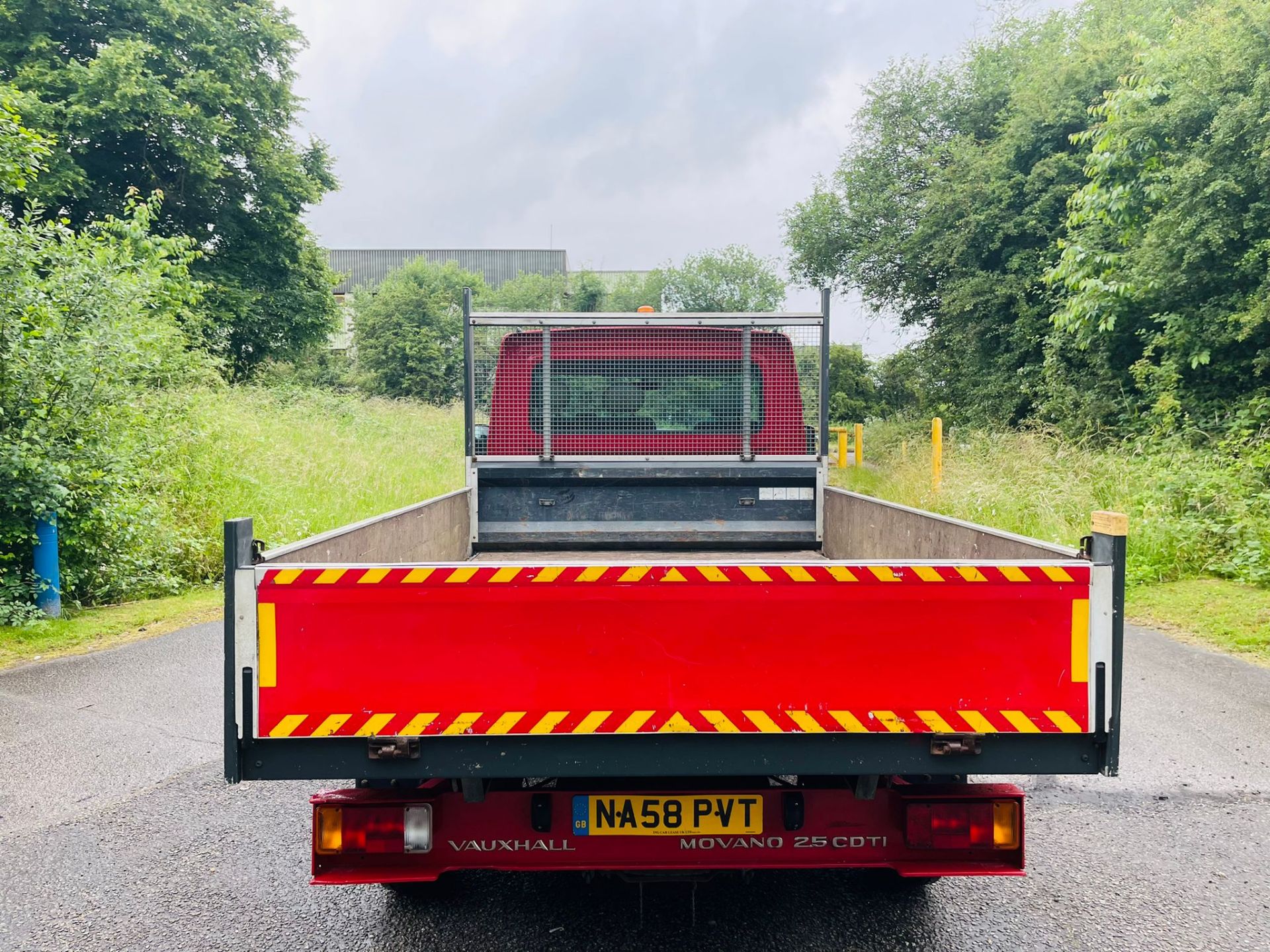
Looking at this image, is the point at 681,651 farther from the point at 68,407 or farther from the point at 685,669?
the point at 68,407

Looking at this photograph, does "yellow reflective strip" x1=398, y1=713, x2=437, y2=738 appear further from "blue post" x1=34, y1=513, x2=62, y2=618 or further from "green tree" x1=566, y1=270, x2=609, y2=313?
"green tree" x1=566, y1=270, x2=609, y2=313

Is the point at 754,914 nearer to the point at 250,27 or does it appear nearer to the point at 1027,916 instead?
the point at 1027,916

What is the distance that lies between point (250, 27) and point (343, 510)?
1620cm

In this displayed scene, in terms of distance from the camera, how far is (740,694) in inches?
90.3

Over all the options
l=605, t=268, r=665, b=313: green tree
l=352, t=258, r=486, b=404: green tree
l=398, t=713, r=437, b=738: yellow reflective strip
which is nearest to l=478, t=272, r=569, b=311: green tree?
l=605, t=268, r=665, b=313: green tree

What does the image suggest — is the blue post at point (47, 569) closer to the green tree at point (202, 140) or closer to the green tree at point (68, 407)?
the green tree at point (68, 407)

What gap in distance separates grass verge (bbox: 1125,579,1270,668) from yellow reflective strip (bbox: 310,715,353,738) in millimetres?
6059

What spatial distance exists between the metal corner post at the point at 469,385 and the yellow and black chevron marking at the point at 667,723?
3.76m

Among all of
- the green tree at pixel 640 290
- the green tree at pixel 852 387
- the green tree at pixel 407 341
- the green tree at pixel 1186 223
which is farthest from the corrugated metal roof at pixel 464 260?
the green tree at pixel 1186 223

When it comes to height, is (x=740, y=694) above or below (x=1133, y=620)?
above

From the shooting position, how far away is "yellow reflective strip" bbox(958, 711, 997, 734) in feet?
7.52

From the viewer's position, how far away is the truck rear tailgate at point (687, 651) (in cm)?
227

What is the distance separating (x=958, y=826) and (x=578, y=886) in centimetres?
148

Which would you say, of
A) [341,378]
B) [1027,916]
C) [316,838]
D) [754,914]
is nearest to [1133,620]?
[1027,916]
